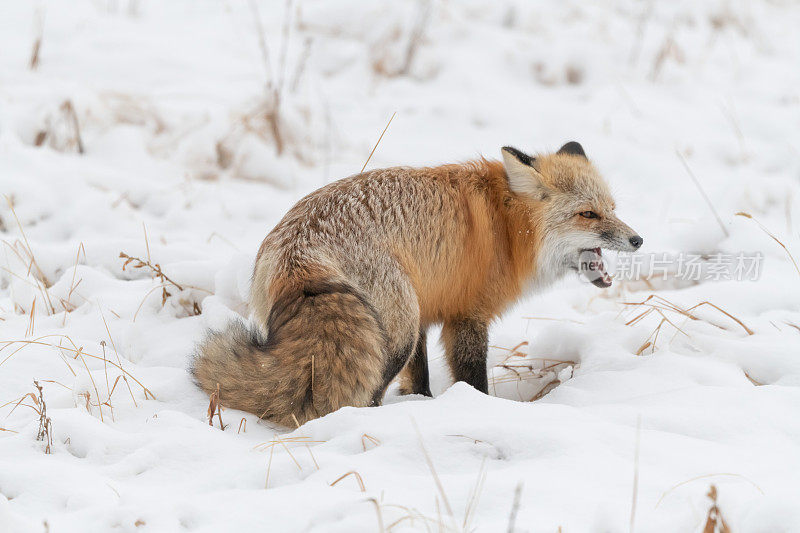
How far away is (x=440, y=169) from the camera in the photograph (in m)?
4.13

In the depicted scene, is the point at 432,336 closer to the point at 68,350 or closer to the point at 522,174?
the point at 522,174

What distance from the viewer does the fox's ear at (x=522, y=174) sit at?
13.0 feet

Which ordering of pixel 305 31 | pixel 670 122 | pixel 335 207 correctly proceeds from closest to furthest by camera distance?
pixel 335 207 → pixel 670 122 → pixel 305 31

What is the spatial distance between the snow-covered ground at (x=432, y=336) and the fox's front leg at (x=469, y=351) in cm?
33

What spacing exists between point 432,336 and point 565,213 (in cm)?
231

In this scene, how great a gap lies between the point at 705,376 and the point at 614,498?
144cm

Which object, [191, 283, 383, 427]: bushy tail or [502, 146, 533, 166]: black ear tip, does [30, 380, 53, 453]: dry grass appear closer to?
[191, 283, 383, 427]: bushy tail

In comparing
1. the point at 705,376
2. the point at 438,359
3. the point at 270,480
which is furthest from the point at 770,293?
the point at 270,480

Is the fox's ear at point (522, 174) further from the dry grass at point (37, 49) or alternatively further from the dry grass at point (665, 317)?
the dry grass at point (37, 49)

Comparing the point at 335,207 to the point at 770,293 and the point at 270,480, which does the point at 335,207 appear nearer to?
the point at 270,480

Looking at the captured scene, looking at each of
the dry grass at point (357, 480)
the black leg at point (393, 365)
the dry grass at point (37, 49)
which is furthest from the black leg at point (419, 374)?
the dry grass at point (37, 49)

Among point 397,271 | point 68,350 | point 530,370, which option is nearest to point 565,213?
point 530,370

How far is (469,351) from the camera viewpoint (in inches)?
151

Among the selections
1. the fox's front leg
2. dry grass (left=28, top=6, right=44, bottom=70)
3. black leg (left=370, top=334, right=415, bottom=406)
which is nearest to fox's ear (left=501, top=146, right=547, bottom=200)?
the fox's front leg
